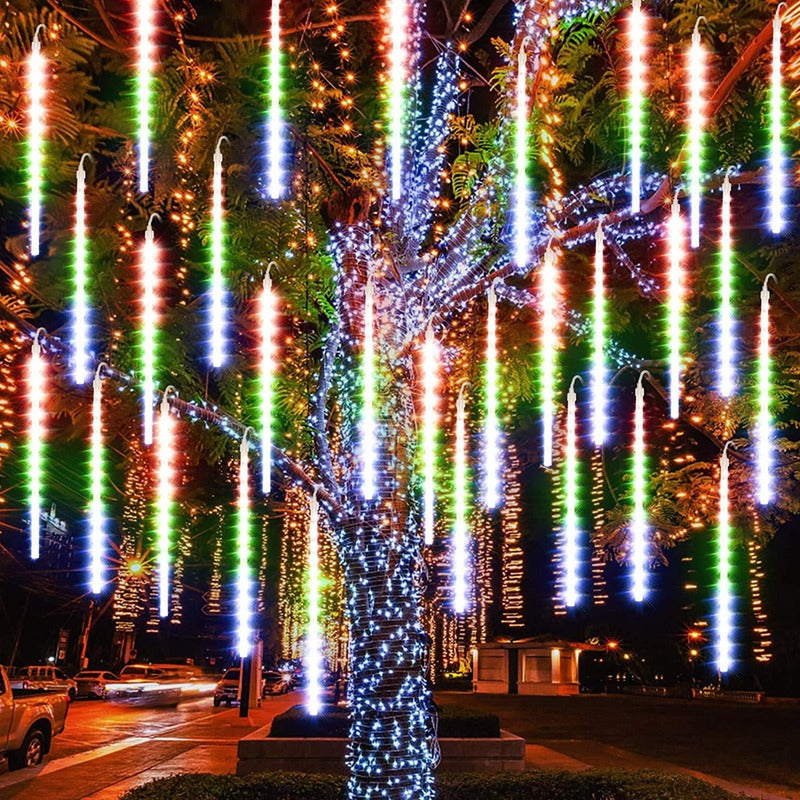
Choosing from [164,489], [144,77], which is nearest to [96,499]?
[164,489]

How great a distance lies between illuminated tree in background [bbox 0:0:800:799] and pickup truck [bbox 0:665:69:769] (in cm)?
965

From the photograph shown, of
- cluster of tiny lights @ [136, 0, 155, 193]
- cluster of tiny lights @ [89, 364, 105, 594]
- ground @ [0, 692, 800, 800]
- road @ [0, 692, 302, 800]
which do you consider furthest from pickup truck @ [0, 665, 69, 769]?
cluster of tiny lights @ [136, 0, 155, 193]

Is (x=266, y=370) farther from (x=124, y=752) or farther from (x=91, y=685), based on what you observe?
(x=91, y=685)

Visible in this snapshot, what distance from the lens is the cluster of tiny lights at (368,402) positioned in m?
5.66

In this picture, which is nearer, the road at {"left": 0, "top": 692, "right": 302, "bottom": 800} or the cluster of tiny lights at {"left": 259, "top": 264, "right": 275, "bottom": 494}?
the cluster of tiny lights at {"left": 259, "top": 264, "right": 275, "bottom": 494}

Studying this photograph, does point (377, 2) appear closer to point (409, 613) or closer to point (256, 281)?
point (256, 281)

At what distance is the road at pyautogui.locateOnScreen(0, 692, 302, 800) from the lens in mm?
13312

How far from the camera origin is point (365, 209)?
6633 mm

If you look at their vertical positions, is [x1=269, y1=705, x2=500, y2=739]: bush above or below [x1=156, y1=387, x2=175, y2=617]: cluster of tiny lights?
below

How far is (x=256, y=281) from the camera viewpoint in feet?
21.2

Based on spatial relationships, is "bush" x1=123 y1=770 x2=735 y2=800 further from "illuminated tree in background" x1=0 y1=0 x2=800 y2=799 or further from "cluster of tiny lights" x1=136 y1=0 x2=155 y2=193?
"cluster of tiny lights" x1=136 y1=0 x2=155 y2=193

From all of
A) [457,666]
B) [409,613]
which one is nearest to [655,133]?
[409,613]

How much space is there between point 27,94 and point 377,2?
126 inches

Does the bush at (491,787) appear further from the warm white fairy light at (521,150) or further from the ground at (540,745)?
the warm white fairy light at (521,150)
